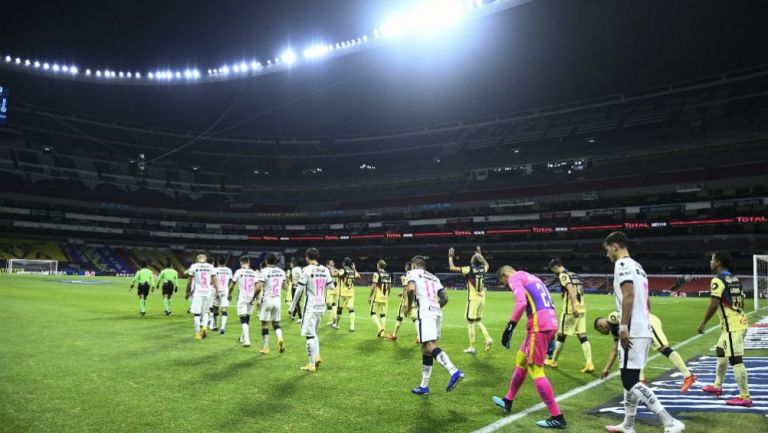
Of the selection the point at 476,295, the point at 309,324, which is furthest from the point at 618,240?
the point at 476,295

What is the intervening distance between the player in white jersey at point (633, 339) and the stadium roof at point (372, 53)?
3912cm

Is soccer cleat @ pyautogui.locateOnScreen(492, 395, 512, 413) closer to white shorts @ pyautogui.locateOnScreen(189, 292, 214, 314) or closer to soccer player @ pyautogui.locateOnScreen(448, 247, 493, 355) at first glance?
soccer player @ pyautogui.locateOnScreen(448, 247, 493, 355)

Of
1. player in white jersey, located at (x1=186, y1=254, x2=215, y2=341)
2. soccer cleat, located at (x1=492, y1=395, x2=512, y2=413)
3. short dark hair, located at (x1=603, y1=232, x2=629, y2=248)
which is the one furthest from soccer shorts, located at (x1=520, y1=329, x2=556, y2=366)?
player in white jersey, located at (x1=186, y1=254, x2=215, y2=341)

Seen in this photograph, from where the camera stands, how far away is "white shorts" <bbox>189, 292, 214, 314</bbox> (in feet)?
49.4

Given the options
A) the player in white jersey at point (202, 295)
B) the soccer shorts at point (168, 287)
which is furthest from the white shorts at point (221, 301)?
the soccer shorts at point (168, 287)

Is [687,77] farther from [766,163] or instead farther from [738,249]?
[738,249]

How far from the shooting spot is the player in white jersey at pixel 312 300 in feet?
34.3

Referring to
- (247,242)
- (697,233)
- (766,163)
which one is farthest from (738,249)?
(247,242)

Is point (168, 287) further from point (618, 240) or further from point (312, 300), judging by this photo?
point (618, 240)

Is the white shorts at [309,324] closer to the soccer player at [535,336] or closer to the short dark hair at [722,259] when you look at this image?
the soccer player at [535,336]

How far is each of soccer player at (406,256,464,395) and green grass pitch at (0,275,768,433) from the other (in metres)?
0.45

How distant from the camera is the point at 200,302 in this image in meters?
15.1

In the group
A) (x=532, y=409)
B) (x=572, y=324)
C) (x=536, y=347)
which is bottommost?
(x=532, y=409)

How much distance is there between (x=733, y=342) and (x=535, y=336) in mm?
4193
